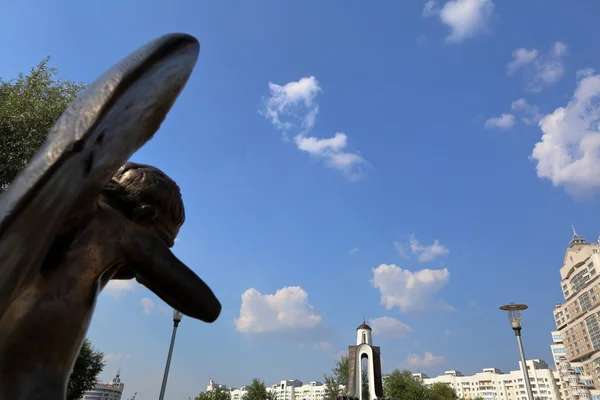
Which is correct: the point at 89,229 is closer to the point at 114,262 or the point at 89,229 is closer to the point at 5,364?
the point at 114,262

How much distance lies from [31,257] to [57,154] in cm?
34

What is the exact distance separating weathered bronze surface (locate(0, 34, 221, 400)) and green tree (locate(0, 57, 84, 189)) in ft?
37.0

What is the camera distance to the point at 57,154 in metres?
1.35

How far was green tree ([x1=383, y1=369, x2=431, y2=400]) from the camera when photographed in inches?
1821

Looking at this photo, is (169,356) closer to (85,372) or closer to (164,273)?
(85,372)

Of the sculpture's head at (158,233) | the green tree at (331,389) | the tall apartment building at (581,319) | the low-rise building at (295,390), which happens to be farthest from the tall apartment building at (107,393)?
the sculpture's head at (158,233)

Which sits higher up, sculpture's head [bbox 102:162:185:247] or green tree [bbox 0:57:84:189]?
green tree [bbox 0:57:84:189]

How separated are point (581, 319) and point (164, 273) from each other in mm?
93850

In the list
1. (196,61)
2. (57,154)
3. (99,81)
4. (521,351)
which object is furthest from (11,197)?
(521,351)

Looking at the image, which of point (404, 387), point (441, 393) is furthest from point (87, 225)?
point (441, 393)

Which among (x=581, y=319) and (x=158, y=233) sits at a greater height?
(x=581, y=319)

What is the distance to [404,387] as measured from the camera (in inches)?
1868

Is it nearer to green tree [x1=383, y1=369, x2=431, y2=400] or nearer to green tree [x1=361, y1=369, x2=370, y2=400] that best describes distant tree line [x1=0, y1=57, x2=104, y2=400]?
green tree [x1=361, y1=369, x2=370, y2=400]

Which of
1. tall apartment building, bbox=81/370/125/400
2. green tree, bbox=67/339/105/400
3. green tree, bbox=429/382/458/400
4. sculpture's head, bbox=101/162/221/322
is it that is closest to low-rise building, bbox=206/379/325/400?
tall apartment building, bbox=81/370/125/400
